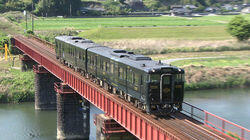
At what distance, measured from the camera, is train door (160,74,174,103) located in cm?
2930

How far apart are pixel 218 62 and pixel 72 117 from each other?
1868 inches

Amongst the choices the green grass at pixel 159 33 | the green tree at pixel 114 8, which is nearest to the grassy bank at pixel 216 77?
the green grass at pixel 159 33

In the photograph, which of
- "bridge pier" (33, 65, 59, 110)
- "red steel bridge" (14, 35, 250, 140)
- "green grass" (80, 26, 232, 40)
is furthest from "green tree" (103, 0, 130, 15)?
"red steel bridge" (14, 35, 250, 140)

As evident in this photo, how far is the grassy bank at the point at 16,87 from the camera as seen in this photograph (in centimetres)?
6969

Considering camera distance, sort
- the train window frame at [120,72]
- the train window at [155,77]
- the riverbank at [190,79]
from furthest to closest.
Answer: the riverbank at [190,79] < the train window frame at [120,72] < the train window at [155,77]

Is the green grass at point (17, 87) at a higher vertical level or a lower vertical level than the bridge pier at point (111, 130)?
lower

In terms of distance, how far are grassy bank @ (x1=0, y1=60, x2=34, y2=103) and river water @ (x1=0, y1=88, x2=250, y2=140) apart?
162cm

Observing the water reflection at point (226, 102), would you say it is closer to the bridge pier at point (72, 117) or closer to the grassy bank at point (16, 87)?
the bridge pier at point (72, 117)

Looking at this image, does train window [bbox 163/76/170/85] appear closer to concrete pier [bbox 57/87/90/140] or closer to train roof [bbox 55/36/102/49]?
train roof [bbox 55/36/102/49]

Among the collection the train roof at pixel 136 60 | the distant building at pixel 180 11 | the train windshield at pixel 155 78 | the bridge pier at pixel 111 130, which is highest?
the distant building at pixel 180 11

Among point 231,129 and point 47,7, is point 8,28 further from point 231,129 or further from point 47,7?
point 231,129

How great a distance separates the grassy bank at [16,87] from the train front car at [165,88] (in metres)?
44.6

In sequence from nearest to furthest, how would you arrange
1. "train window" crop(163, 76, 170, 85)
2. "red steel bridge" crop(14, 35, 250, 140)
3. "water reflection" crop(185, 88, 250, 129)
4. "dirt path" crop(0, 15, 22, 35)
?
"red steel bridge" crop(14, 35, 250, 140)
"train window" crop(163, 76, 170, 85)
"water reflection" crop(185, 88, 250, 129)
"dirt path" crop(0, 15, 22, 35)

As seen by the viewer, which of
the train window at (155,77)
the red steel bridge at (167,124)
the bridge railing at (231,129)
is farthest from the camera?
the train window at (155,77)
